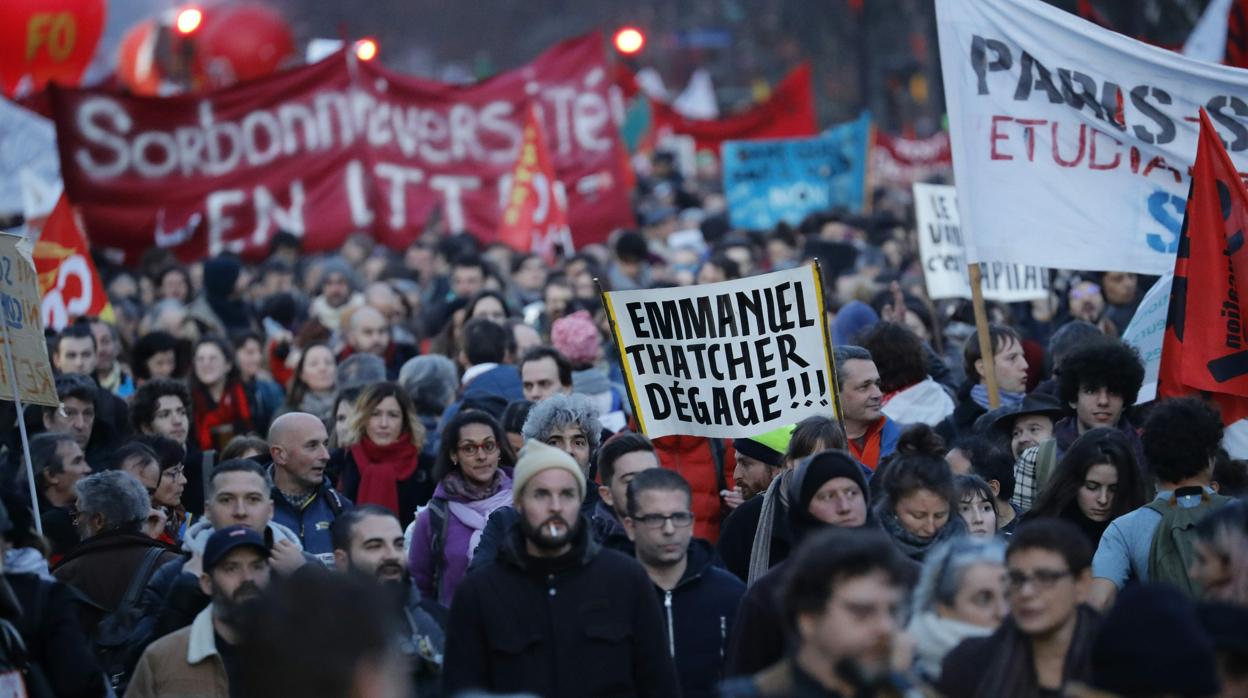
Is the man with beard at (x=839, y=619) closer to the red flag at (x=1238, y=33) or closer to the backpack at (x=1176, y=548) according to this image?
the backpack at (x=1176, y=548)

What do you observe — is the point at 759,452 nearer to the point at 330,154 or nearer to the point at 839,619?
the point at 839,619

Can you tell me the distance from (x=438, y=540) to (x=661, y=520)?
4.65ft

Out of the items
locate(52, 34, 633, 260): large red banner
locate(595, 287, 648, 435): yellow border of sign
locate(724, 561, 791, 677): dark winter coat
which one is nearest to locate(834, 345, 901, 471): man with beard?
locate(595, 287, 648, 435): yellow border of sign

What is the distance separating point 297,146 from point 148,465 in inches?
355

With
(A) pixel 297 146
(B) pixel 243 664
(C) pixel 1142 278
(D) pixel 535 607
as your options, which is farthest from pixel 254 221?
(B) pixel 243 664

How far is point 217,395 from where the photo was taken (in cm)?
1062

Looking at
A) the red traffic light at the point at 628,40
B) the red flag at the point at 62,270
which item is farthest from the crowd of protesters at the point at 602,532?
the red traffic light at the point at 628,40

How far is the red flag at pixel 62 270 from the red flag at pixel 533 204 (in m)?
5.47

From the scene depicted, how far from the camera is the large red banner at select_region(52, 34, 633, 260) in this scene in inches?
612

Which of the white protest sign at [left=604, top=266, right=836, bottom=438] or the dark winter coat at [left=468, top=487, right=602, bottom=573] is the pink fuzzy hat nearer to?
the white protest sign at [left=604, top=266, right=836, bottom=438]

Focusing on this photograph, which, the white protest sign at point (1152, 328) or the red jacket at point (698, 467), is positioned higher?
the white protest sign at point (1152, 328)

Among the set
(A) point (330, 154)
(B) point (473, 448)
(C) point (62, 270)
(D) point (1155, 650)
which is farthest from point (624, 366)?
(A) point (330, 154)

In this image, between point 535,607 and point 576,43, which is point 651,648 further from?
point 576,43

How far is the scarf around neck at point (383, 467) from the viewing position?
8.34m
